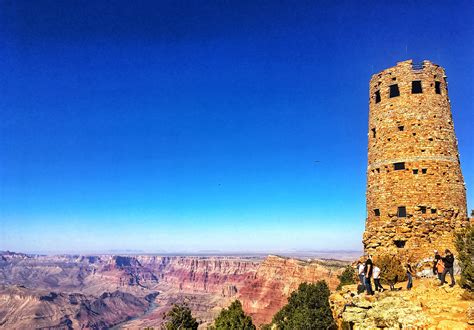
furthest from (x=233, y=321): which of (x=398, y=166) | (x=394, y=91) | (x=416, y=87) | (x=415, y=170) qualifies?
(x=416, y=87)

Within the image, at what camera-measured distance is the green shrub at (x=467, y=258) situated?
15211 mm

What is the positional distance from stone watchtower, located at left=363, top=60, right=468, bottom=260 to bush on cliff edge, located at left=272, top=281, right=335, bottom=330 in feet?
33.6

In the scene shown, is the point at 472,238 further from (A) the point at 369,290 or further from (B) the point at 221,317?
(B) the point at 221,317

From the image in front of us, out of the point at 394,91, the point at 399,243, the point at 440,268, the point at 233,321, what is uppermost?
the point at 394,91

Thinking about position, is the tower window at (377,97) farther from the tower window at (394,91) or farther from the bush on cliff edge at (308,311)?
the bush on cliff edge at (308,311)

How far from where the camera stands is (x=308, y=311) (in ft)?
111

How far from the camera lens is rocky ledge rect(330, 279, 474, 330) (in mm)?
12414

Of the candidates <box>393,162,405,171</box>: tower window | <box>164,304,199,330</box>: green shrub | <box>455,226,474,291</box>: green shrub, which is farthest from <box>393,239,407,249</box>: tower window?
<box>164,304,199,330</box>: green shrub

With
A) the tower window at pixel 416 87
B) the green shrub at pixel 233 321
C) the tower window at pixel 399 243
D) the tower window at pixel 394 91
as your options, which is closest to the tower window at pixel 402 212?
the tower window at pixel 399 243

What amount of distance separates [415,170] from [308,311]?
18.2 meters

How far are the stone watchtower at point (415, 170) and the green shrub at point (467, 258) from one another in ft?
17.5

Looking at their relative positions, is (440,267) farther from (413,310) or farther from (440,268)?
(413,310)

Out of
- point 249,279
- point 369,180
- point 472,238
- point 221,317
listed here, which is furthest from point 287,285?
point 472,238

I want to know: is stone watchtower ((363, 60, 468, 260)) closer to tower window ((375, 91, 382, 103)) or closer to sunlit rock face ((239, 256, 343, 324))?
tower window ((375, 91, 382, 103))
